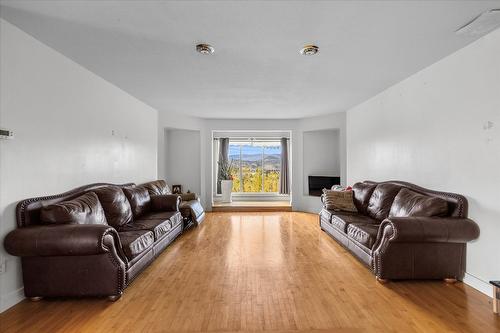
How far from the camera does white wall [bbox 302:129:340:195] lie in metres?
7.53

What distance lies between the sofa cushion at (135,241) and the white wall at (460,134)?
3.64 metres

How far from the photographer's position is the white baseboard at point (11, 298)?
2354 millimetres

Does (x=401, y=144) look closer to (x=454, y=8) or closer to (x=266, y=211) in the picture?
(x=454, y=8)

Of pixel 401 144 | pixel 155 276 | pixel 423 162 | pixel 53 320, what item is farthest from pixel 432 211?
pixel 53 320

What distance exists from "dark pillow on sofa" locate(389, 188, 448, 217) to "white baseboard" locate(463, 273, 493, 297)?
70 cm

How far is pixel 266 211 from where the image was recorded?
739 cm

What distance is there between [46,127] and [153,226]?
1.72 metres

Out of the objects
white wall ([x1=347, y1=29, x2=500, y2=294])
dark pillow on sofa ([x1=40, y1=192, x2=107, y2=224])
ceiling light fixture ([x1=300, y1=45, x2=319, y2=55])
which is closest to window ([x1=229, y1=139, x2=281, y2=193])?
white wall ([x1=347, y1=29, x2=500, y2=294])

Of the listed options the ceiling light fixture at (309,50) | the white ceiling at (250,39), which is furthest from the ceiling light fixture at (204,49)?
the ceiling light fixture at (309,50)

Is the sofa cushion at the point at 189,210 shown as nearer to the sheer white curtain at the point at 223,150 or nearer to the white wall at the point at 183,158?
the white wall at the point at 183,158

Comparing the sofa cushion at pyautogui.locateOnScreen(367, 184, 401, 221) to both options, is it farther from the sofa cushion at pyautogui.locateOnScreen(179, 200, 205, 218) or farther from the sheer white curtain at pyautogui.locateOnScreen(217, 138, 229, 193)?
the sheer white curtain at pyautogui.locateOnScreen(217, 138, 229, 193)

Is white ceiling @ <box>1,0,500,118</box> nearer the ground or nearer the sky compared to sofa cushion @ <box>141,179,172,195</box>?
nearer the sky

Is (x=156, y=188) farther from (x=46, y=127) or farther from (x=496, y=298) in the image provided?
(x=496, y=298)

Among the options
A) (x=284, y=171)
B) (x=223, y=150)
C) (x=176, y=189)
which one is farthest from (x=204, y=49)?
(x=284, y=171)
